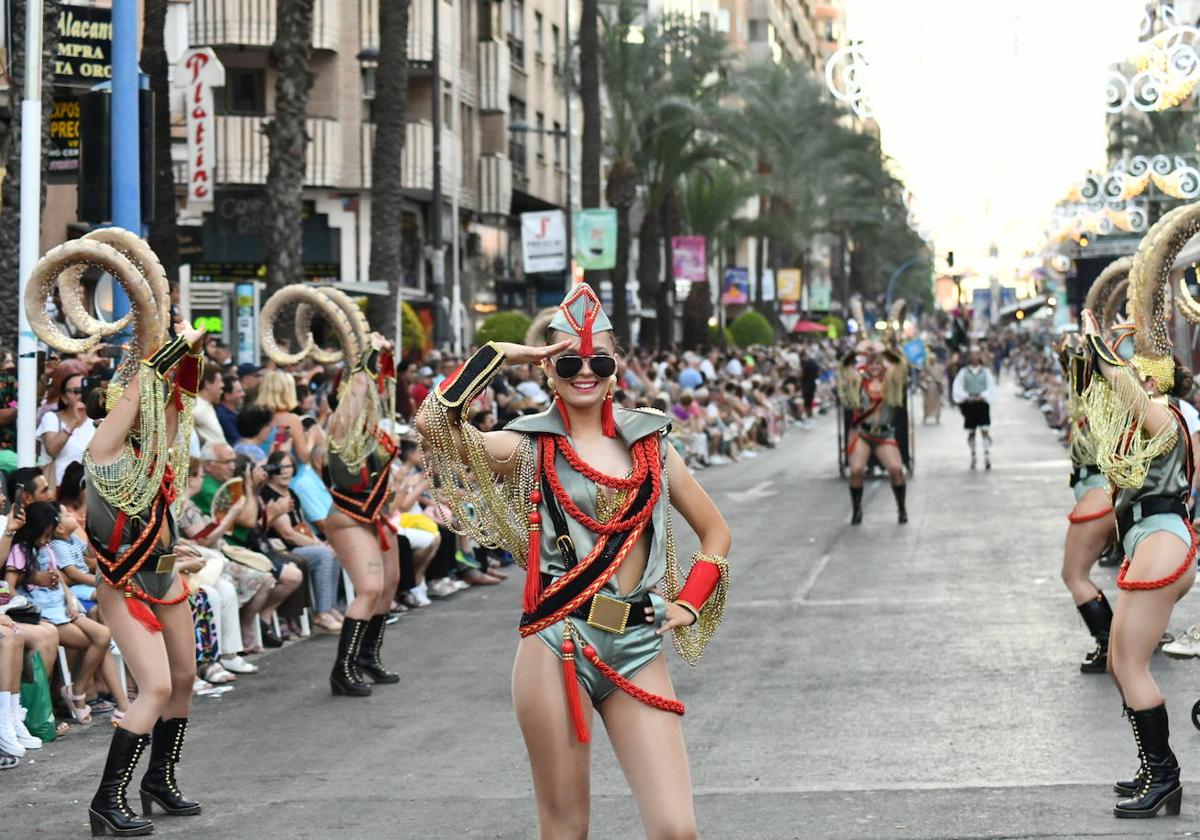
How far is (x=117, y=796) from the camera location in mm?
8352

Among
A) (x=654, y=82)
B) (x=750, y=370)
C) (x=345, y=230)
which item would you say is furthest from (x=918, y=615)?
(x=654, y=82)

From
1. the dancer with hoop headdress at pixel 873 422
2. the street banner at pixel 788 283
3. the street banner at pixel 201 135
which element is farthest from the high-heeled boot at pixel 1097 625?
the street banner at pixel 788 283

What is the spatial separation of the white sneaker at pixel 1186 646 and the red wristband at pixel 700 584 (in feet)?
22.6

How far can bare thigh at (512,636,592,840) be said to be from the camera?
5.80 meters

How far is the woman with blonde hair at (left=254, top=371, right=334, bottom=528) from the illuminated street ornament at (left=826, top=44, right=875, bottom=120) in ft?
28.7

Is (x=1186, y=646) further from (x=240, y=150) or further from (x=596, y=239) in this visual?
(x=240, y=150)

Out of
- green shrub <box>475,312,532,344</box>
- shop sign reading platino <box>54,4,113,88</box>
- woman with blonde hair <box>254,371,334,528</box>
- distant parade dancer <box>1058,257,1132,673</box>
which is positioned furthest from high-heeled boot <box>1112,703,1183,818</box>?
green shrub <box>475,312,532,344</box>

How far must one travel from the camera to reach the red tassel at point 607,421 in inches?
242

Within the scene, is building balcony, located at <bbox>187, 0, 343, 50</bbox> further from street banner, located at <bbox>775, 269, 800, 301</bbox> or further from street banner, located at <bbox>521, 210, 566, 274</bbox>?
street banner, located at <bbox>775, 269, 800, 301</bbox>

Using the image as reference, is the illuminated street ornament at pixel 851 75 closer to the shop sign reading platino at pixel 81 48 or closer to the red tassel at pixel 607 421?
the shop sign reading platino at pixel 81 48

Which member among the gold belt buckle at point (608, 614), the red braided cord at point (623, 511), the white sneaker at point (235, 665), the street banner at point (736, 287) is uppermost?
the street banner at point (736, 287)

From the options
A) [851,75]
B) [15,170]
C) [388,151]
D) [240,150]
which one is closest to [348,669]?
[15,170]

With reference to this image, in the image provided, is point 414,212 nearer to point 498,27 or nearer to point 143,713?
point 498,27

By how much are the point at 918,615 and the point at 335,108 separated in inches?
1158
